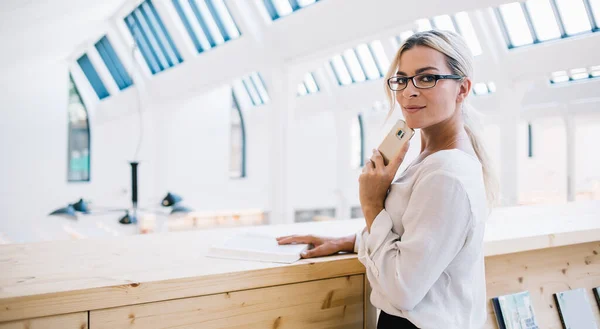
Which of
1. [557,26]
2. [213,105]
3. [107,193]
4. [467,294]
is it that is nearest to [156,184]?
[107,193]

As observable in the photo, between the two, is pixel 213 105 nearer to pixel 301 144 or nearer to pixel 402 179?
pixel 301 144

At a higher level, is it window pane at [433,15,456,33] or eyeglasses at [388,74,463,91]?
window pane at [433,15,456,33]

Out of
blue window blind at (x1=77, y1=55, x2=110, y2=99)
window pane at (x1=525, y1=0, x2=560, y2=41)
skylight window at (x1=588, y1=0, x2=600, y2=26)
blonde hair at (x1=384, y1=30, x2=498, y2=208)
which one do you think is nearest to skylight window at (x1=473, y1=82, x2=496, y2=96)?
window pane at (x1=525, y1=0, x2=560, y2=41)

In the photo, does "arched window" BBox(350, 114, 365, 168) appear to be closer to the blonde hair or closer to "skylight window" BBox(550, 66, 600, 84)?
"skylight window" BBox(550, 66, 600, 84)

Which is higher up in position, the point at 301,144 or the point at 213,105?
the point at 213,105

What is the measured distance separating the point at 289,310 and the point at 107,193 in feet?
46.1

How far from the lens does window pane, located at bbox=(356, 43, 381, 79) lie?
14258 mm

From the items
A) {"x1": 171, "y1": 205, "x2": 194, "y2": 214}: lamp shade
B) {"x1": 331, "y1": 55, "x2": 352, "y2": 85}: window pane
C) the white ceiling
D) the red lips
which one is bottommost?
{"x1": 171, "y1": 205, "x2": 194, "y2": 214}: lamp shade

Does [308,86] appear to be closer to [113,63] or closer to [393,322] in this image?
[113,63]

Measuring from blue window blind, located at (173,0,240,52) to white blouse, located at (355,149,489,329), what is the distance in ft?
34.4

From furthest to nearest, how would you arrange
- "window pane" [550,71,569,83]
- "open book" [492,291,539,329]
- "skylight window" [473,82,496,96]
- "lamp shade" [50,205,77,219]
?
"skylight window" [473,82,496,96]
"window pane" [550,71,569,83]
"lamp shade" [50,205,77,219]
"open book" [492,291,539,329]

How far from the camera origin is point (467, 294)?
4.36ft

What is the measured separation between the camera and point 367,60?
1435 cm

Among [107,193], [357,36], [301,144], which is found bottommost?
[107,193]
